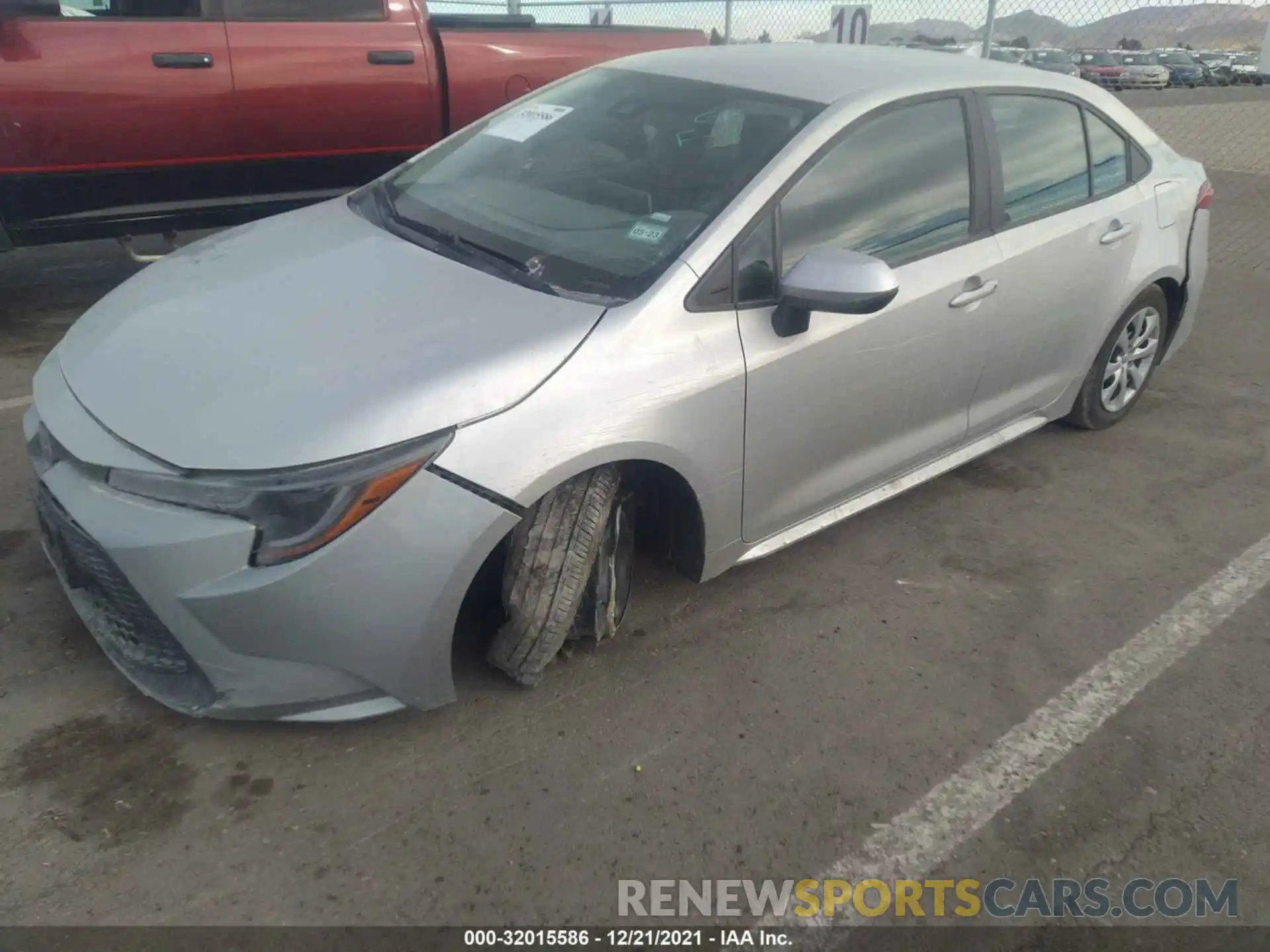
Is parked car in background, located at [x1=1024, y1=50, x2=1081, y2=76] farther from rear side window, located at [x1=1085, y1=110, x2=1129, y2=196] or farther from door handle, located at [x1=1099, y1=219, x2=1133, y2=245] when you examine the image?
door handle, located at [x1=1099, y1=219, x2=1133, y2=245]

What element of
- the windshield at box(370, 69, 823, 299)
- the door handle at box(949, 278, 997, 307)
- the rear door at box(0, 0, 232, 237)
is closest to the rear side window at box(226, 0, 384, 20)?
the rear door at box(0, 0, 232, 237)

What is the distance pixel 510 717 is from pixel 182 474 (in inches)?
39.9

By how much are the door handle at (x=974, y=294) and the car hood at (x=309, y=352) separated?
1.32 m

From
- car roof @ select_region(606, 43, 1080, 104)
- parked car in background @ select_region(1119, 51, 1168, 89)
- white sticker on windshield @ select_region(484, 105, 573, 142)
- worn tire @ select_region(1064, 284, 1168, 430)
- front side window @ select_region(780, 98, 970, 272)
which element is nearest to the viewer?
front side window @ select_region(780, 98, 970, 272)

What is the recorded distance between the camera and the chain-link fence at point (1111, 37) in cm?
782

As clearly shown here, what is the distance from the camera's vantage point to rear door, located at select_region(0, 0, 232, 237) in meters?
4.64

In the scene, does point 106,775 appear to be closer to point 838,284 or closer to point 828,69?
point 838,284

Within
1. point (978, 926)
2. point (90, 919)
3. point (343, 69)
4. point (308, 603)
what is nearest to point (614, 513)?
point (308, 603)

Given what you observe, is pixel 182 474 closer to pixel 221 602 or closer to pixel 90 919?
pixel 221 602

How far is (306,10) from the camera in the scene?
5.41m

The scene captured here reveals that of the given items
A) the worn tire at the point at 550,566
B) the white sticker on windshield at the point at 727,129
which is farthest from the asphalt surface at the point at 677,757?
the white sticker on windshield at the point at 727,129

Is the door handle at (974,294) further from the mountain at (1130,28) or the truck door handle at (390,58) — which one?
the mountain at (1130,28)

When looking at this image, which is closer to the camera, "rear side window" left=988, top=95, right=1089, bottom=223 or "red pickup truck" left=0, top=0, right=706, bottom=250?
"rear side window" left=988, top=95, right=1089, bottom=223

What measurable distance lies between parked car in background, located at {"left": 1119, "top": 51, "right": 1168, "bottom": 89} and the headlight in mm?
9563
